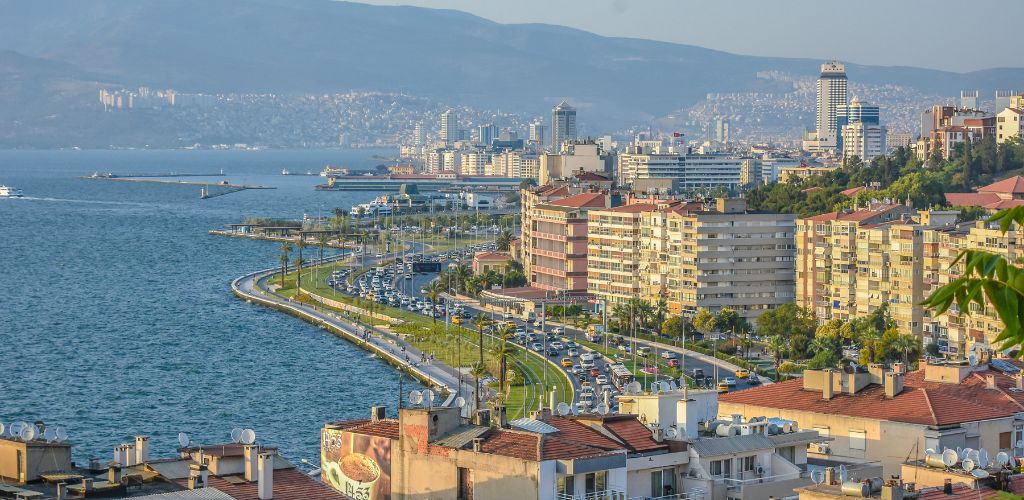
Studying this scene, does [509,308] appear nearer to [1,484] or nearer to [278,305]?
[278,305]

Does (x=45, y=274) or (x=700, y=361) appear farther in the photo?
(x=45, y=274)

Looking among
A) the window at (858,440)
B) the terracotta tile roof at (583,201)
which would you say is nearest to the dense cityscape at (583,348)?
the window at (858,440)

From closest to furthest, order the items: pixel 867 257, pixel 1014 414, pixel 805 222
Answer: pixel 1014 414 → pixel 867 257 → pixel 805 222

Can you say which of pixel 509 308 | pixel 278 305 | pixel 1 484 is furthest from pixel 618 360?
pixel 1 484

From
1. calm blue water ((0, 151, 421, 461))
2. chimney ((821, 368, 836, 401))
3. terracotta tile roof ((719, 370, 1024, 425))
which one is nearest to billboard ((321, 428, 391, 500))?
terracotta tile roof ((719, 370, 1024, 425))

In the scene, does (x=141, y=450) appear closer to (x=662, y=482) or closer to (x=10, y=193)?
(x=662, y=482)

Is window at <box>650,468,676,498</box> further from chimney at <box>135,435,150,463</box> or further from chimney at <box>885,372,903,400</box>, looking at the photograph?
chimney at <box>885,372,903,400</box>

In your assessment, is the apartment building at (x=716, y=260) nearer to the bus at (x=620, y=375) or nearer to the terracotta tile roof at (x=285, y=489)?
the bus at (x=620, y=375)
